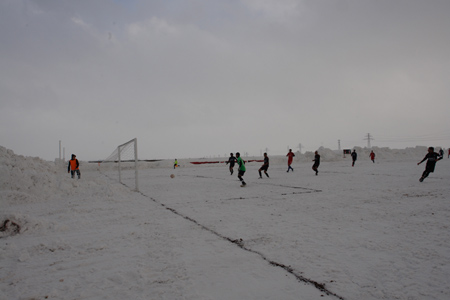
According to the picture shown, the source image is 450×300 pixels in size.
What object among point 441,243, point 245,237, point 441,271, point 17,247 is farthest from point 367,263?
point 17,247

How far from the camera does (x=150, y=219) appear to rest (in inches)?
259

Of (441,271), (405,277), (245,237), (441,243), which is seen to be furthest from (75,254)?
(441,243)

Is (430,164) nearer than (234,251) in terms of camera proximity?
No

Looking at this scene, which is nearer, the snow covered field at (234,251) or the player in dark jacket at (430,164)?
the snow covered field at (234,251)

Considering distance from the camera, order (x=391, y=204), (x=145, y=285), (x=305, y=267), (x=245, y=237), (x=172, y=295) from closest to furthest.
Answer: (x=172, y=295) < (x=145, y=285) < (x=305, y=267) < (x=245, y=237) < (x=391, y=204)

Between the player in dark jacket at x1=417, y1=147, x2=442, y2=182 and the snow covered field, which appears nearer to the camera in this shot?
the snow covered field

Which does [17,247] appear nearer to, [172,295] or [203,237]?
[203,237]

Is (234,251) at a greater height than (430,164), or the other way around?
(430,164)

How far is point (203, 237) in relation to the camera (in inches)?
196

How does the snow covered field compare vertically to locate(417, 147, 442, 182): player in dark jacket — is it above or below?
below

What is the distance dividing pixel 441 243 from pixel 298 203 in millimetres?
4052

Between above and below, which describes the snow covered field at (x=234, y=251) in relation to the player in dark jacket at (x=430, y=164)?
below

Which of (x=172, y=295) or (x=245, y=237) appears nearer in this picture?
(x=172, y=295)

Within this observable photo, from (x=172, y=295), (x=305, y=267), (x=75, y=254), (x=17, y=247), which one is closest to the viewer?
(x=172, y=295)
